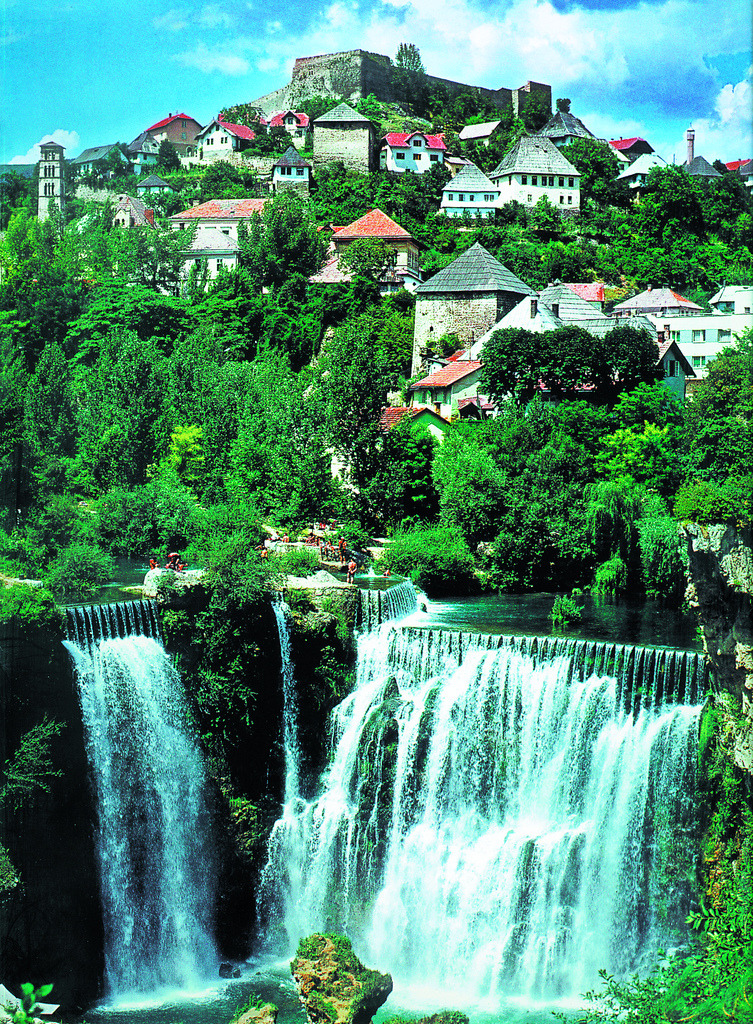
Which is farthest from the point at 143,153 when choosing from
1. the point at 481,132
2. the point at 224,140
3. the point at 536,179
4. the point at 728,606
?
the point at 728,606

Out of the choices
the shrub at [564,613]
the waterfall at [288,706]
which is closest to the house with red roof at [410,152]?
the shrub at [564,613]

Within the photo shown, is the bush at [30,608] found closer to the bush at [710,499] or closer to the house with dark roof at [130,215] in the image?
the bush at [710,499]

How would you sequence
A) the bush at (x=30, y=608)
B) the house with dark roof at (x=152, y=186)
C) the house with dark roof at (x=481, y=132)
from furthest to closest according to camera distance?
the house with dark roof at (x=481, y=132), the house with dark roof at (x=152, y=186), the bush at (x=30, y=608)

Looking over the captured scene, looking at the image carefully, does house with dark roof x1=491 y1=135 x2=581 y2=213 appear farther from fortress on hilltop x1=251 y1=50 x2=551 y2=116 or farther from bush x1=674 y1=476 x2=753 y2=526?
bush x1=674 y1=476 x2=753 y2=526

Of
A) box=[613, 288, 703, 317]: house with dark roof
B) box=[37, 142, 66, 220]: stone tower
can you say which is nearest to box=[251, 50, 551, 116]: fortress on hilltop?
box=[37, 142, 66, 220]: stone tower

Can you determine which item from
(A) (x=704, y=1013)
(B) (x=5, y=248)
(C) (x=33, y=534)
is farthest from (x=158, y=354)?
Answer: (A) (x=704, y=1013)

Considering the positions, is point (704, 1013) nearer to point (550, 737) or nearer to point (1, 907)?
point (550, 737)
